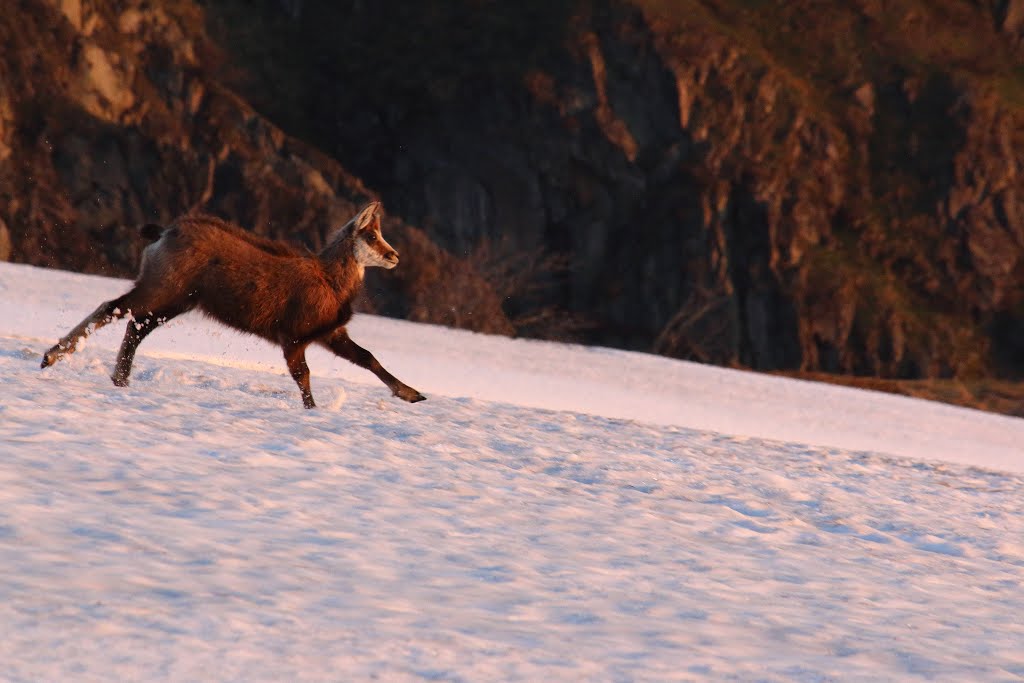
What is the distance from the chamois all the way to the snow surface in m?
0.43

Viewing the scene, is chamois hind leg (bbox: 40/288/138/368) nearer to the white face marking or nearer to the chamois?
the chamois

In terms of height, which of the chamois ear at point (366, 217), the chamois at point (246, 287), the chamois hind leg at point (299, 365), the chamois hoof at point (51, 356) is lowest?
the chamois hoof at point (51, 356)

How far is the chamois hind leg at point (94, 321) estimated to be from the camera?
884 cm

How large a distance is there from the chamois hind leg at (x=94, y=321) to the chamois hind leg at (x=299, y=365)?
3.55 ft

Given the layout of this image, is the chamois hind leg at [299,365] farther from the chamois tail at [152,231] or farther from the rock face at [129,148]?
the rock face at [129,148]

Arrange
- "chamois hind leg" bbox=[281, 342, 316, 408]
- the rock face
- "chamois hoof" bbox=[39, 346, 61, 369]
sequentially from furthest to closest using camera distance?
the rock face
"chamois hind leg" bbox=[281, 342, 316, 408]
"chamois hoof" bbox=[39, 346, 61, 369]

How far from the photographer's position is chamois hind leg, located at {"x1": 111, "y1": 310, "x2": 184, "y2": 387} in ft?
29.5

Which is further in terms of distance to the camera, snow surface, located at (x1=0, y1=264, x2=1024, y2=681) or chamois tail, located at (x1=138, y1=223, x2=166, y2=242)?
chamois tail, located at (x1=138, y1=223, x2=166, y2=242)

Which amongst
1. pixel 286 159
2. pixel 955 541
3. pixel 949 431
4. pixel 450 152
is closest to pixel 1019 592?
pixel 955 541

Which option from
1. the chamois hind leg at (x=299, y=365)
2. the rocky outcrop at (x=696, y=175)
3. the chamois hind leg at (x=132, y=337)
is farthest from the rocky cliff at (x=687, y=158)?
the chamois hind leg at (x=132, y=337)

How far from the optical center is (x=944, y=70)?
82688mm

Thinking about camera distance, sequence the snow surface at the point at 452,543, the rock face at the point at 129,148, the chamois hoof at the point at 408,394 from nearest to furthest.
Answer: the snow surface at the point at 452,543 < the chamois hoof at the point at 408,394 < the rock face at the point at 129,148

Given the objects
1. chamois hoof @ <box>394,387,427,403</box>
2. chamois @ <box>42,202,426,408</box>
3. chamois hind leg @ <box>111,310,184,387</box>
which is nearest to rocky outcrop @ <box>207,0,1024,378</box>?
chamois hoof @ <box>394,387,427,403</box>

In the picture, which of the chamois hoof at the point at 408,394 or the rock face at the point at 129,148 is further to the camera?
the rock face at the point at 129,148
